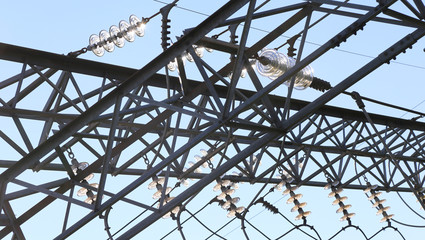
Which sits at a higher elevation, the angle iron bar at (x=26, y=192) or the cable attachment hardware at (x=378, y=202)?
the angle iron bar at (x=26, y=192)

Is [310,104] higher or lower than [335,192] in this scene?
lower

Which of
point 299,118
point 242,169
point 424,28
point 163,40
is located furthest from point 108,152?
point 242,169

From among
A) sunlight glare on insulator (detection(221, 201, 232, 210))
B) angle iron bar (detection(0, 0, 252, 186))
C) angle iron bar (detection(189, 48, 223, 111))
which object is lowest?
angle iron bar (detection(189, 48, 223, 111))

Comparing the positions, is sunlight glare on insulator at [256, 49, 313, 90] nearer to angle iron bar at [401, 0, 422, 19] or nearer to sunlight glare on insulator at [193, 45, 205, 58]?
sunlight glare on insulator at [193, 45, 205, 58]

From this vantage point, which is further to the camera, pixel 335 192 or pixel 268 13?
pixel 335 192

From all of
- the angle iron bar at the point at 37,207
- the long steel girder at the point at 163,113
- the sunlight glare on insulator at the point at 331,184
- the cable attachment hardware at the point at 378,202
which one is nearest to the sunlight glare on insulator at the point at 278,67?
the long steel girder at the point at 163,113

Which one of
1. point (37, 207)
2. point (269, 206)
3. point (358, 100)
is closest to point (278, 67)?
point (358, 100)

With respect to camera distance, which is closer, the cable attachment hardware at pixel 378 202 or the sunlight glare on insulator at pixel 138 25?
the sunlight glare on insulator at pixel 138 25

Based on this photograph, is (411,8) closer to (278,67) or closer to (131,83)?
(278,67)

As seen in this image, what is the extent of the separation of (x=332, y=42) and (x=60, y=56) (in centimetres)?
398

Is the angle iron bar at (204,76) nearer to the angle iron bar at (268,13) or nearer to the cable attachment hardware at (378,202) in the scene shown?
the angle iron bar at (268,13)

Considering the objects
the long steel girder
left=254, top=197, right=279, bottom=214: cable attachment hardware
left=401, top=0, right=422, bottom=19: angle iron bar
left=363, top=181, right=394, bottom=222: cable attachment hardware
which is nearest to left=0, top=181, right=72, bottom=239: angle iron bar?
the long steel girder

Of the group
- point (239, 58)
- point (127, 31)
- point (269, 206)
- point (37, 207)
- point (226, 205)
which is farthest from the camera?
point (269, 206)

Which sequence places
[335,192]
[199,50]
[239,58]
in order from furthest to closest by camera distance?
[335,192]
[199,50]
[239,58]
